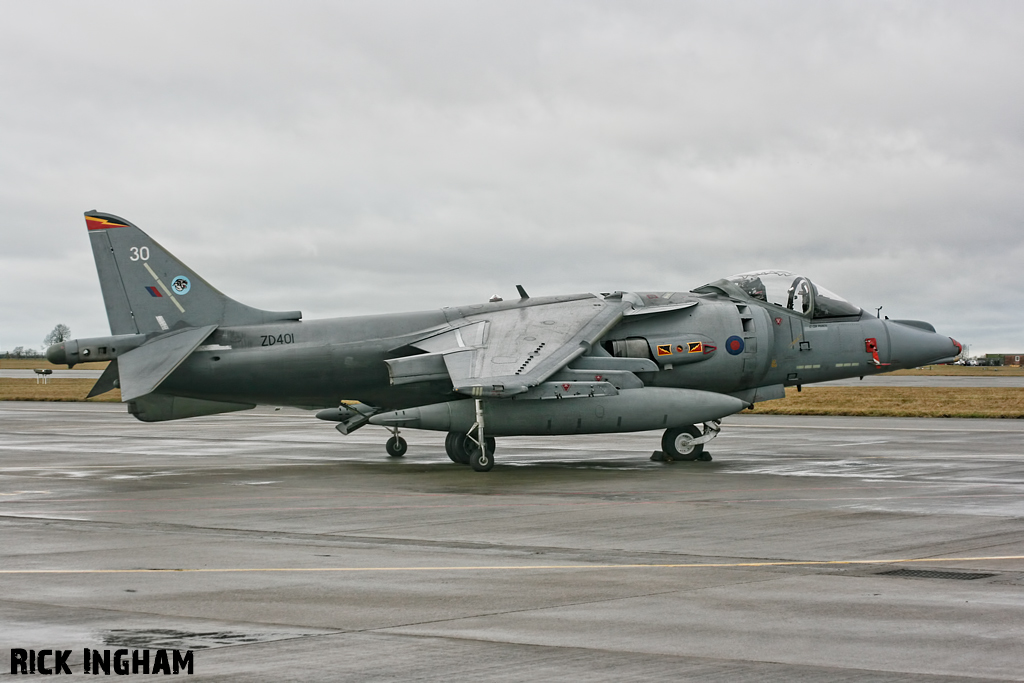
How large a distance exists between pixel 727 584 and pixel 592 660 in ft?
9.65

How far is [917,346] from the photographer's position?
79.5 ft

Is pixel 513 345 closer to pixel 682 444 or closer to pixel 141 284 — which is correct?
pixel 682 444

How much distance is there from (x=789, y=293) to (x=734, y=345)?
211 cm

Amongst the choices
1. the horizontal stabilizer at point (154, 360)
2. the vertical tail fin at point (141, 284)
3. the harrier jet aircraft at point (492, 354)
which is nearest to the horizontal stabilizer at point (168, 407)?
the harrier jet aircraft at point (492, 354)

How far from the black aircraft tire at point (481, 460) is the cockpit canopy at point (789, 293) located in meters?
6.84

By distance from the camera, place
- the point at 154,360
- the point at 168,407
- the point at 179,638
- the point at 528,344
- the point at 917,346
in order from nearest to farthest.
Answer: the point at 179,638
the point at 154,360
the point at 528,344
the point at 168,407
the point at 917,346

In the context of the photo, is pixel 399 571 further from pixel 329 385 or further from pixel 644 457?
pixel 644 457

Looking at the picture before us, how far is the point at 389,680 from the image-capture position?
645cm

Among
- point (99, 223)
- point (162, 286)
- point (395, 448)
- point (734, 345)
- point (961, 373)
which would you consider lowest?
point (395, 448)

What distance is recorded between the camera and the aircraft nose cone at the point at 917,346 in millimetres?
24078

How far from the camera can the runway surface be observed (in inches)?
277

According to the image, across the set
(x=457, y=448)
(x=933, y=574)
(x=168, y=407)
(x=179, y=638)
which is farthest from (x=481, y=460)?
(x=179, y=638)

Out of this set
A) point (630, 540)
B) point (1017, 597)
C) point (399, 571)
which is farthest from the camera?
point (630, 540)

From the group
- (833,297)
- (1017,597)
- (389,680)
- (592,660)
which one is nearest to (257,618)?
(389,680)
